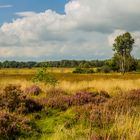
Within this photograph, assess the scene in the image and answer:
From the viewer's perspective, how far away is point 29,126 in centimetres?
1141

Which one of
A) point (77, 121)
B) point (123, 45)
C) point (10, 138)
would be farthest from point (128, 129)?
point (123, 45)

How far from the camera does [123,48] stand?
10206 centimetres

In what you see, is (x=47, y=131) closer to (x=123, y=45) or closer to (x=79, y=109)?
(x=79, y=109)

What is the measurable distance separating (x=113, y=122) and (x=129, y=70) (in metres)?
104

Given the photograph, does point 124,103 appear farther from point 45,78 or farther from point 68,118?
point 45,78

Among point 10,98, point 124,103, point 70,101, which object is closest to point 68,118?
point 10,98

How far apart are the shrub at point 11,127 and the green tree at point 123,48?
8951 cm

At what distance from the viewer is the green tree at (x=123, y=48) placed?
329 ft

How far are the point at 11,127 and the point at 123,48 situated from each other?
305 feet

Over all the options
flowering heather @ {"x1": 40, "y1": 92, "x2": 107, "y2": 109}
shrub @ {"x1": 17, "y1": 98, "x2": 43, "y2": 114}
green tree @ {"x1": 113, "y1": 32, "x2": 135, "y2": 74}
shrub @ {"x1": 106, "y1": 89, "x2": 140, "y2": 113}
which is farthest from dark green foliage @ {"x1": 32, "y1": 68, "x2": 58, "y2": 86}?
green tree @ {"x1": 113, "y1": 32, "x2": 135, "y2": 74}

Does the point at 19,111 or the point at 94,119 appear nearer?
the point at 94,119

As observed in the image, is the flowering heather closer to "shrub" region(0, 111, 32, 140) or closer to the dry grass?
"shrub" region(0, 111, 32, 140)

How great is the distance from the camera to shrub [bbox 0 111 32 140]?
1034 centimetres

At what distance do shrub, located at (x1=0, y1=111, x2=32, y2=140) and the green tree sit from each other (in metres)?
89.5
